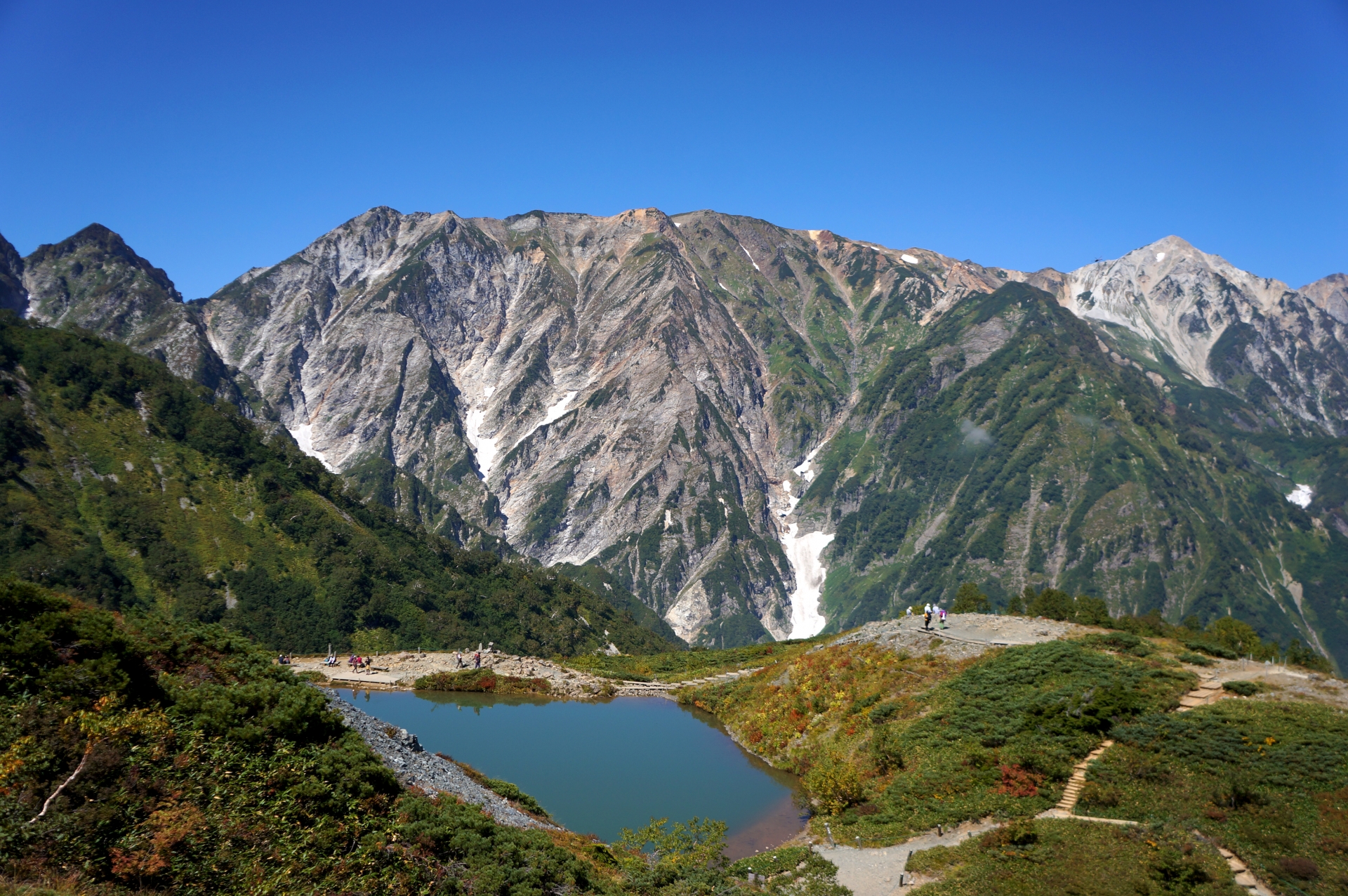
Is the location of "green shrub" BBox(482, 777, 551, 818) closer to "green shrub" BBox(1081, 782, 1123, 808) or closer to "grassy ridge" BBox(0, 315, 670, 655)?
"green shrub" BBox(1081, 782, 1123, 808)

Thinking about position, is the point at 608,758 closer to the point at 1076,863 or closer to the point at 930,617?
the point at 930,617

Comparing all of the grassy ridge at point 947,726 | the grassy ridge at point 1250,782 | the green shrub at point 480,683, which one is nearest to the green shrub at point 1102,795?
the grassy ridge at point 1250,782

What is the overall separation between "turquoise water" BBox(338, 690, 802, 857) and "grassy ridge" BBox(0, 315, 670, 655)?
59340 millimetres

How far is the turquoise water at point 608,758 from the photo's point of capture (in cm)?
4978

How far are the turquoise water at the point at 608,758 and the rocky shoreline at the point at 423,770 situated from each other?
815 cm

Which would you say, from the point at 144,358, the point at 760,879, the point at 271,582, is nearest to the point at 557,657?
the point at 271,582

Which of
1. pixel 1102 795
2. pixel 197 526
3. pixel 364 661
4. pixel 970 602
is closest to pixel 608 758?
pixel 1102 795

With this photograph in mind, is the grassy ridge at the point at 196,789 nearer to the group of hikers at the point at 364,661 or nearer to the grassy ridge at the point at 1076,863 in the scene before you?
the grassy ridge at the point at 1076,863

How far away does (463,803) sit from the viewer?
33062 mm

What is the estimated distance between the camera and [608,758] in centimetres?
6184

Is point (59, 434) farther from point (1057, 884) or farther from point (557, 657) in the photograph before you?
point (1057, 884)

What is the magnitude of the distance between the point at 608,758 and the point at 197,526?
322 feet

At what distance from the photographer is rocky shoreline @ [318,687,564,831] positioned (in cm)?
3566

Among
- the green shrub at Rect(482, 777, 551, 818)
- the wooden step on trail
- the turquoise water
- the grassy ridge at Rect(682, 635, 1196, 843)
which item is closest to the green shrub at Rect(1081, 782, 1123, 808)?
the wooden step on trail
